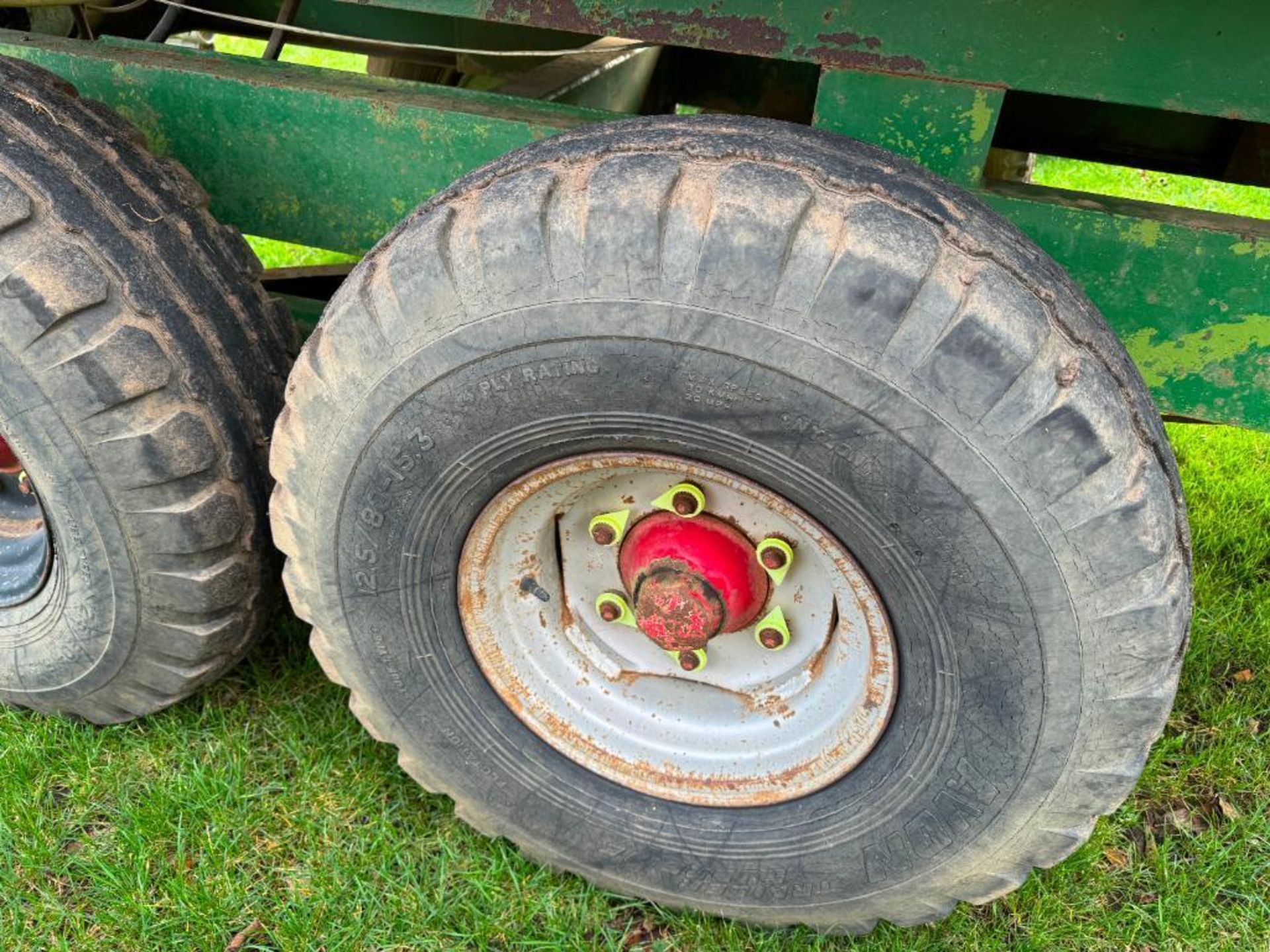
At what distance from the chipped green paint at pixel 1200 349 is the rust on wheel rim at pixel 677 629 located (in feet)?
2.05

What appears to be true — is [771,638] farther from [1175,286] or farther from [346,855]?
[346,855]

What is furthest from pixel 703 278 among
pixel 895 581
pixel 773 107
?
pixel 773 107

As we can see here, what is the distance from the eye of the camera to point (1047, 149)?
3.01 m

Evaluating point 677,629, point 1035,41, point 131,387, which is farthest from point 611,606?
point 1035,41

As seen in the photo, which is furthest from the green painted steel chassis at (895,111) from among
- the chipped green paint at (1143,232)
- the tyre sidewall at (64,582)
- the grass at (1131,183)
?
the grass at (1131,183)

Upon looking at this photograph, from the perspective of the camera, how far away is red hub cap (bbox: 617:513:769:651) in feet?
6.08

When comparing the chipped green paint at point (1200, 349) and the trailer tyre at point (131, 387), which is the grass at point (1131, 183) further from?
the trailer tyre at point (131, 387)

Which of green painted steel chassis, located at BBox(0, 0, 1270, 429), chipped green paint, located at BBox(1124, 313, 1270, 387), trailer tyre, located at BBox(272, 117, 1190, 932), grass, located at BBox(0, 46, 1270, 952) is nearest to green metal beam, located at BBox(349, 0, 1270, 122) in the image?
green painted steel chassis, located at BBox(0, 0, 1270, 429)

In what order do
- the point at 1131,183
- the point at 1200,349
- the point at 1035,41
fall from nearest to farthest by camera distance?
1. the point at 1035,41
2. the point at 1200,349
3. the point at 1131,183

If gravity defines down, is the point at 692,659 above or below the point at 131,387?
below

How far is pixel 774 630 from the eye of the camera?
1.92 m

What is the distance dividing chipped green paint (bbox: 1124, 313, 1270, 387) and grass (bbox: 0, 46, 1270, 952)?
1.02 meters

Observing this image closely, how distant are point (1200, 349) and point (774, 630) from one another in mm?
822

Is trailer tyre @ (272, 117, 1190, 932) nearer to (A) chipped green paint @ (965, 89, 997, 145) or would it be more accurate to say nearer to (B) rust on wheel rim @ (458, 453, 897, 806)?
(B) rust on wheel rim @ (458, 453, 897, 806)
